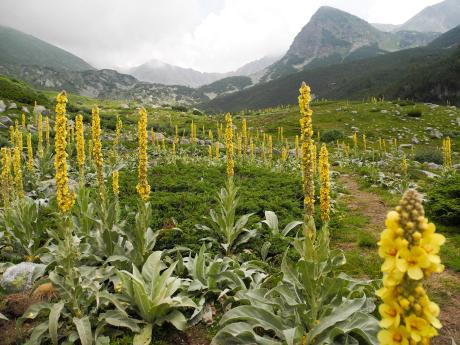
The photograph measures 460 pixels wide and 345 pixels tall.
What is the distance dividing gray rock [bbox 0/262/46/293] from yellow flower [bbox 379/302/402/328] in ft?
21.5

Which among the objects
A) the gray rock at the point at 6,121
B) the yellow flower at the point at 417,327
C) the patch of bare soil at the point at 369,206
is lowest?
the patch of bare soil at the point at 369,206

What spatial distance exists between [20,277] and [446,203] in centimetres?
1189

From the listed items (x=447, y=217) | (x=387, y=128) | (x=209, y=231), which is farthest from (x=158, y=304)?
(x=387, y=128)

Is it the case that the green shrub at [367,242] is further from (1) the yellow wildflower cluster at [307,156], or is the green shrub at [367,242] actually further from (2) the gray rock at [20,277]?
(2) the gray rock at [20,277]

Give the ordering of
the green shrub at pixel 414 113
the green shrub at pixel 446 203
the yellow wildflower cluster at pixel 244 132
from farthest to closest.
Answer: the green shrub at pixel 414 113 → the yellow wildflower cluster at pixel 244 132 → the green shrub at pixel 446 203

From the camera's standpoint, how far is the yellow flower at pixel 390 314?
233 centimetres

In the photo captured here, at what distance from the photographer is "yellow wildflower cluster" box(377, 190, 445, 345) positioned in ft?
7.47

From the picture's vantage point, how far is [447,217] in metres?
11.0

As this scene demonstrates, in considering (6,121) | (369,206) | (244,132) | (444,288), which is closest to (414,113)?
(369,206)

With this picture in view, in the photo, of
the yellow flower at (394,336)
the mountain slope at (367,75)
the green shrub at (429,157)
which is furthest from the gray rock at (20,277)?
the mountain slope at (367,75)

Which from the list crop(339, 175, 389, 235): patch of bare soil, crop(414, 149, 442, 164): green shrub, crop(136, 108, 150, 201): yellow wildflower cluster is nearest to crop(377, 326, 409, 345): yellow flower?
crop(136, 108, 150, 201): yellow wildflower cluster

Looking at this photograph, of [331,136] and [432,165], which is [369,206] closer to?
[432,165]

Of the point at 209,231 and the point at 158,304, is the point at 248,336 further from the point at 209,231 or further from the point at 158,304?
the point at 209,231

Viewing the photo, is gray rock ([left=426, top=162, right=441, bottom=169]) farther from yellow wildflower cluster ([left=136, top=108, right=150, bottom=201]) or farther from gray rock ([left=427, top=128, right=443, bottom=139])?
yellow wildflower cluster ([left=136, top=108, right=150, bottom=201])
